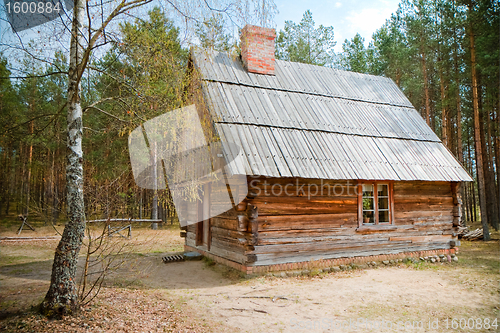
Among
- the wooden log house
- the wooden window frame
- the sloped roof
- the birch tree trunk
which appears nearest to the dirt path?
the wooden log house

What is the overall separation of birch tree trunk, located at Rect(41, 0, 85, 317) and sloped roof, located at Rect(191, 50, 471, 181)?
3.06 m

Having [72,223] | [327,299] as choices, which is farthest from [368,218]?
[72,223]

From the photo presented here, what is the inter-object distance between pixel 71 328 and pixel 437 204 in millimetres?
11290

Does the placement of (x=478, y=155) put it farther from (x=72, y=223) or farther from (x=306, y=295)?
(x=72, y=223)

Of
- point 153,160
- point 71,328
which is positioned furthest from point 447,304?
point 153,160

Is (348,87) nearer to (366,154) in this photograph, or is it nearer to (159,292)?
(366,154)

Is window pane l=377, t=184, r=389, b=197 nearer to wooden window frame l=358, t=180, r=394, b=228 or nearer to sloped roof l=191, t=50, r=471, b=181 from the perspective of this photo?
wooden window frame l=358, t=180, r=394, b=228

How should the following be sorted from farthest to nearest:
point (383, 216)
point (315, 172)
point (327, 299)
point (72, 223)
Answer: point (383, 216) < point (315, 172) < point (327, 299) < point (72, 223)

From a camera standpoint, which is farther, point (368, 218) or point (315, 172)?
point (368, 218)

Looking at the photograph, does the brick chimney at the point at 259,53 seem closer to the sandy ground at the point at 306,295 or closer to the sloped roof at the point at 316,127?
the sloped roof at the point at 316,127

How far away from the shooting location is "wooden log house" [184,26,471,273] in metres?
8.83

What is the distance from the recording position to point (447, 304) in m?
6.76

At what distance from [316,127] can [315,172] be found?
2139mm

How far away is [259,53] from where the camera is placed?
38.8 feet
